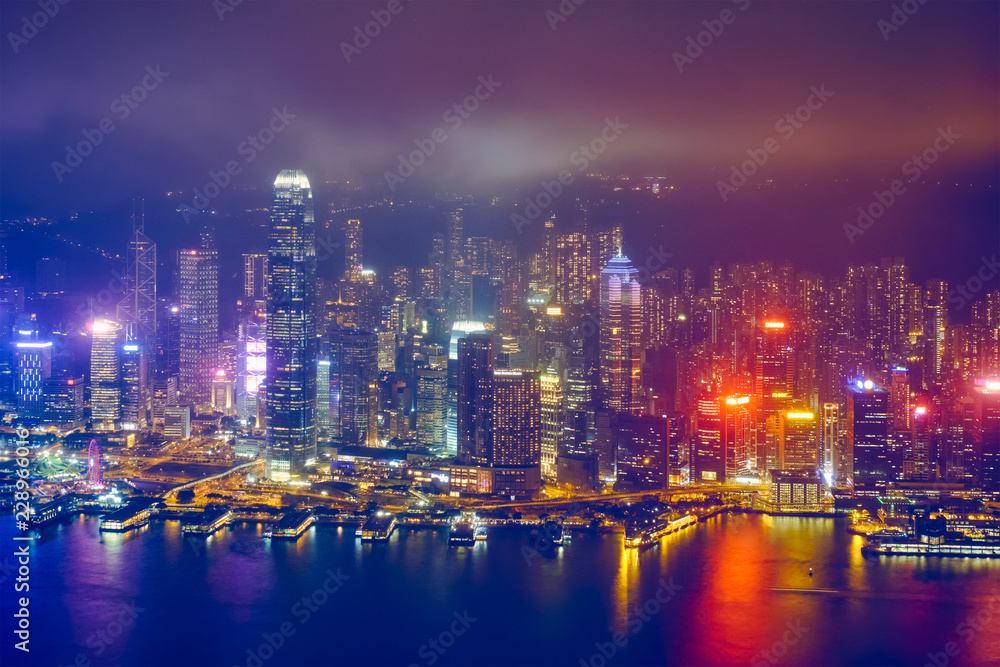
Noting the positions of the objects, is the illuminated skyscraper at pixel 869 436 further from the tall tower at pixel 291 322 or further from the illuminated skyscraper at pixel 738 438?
the tall tower at pixel 291 322

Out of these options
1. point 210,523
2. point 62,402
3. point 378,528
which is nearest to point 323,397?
point 62,402

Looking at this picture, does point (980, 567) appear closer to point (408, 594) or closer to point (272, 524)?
point (408, 594)

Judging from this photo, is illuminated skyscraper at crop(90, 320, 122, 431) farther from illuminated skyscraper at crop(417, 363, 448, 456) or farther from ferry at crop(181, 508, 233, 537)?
ferry at crop(181, 508, 233, 537)

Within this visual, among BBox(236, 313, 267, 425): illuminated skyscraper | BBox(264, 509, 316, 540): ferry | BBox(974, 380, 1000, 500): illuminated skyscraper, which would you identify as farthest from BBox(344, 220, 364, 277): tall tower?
BBox(974, 380, 1000, 500): illuminated skyscraper

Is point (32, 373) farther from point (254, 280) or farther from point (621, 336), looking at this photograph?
point (621, 336)

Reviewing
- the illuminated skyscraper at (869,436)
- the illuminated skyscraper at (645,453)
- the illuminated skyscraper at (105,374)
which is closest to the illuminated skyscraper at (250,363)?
the illuminated skyscraper at (105,374)

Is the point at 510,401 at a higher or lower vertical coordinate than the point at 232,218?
lower

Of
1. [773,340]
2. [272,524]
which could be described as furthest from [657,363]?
[272,524]
